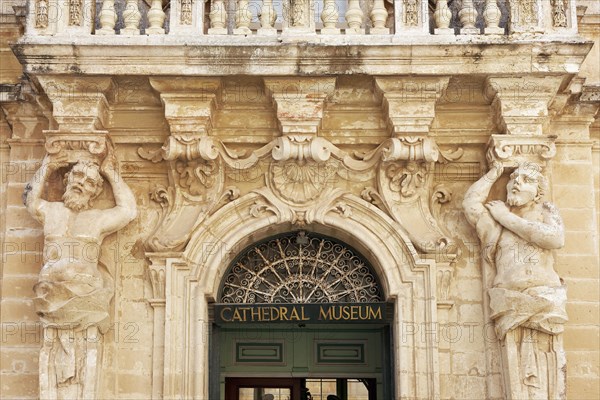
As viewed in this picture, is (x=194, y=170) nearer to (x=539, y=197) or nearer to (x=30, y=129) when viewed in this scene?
(x=30, y=129)

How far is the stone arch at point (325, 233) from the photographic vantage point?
8.87 m

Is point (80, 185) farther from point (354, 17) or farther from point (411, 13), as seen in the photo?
point (411, 13)

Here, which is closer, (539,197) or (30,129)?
(539,197)

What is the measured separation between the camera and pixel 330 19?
9.05 meters

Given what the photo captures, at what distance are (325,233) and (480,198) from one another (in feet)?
4.56

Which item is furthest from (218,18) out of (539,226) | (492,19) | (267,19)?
(539,226)

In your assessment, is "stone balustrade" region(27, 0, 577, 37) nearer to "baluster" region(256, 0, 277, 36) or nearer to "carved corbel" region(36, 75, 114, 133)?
"baluster" region(256, 0, 277, 36)

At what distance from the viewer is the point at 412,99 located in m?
9.00

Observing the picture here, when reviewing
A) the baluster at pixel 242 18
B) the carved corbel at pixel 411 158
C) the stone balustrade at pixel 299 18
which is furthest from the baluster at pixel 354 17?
the baluster at pixel 242 18

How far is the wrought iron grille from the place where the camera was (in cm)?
940

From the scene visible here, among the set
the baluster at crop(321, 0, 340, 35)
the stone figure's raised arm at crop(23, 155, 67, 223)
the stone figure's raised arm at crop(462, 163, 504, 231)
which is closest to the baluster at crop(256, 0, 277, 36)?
the baluster at crop(321, 0, 340, 35)

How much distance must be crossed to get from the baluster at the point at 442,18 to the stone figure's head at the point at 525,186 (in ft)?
4.16

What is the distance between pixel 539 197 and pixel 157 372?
3447 millimetres

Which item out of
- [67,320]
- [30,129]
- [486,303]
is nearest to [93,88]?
[30,129]
